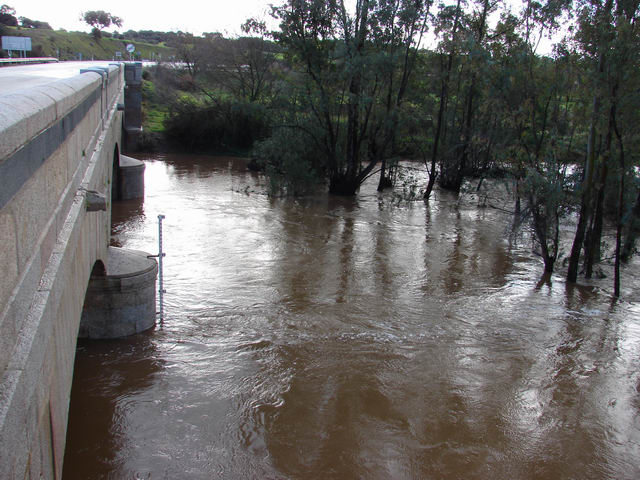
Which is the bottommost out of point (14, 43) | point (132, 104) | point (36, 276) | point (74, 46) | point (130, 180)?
point (130, 180)

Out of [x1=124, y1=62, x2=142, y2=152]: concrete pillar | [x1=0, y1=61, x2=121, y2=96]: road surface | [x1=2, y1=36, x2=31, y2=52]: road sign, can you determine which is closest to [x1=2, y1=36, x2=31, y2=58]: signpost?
[x1=2, y1=36, x2=31, y2=52]: road sign

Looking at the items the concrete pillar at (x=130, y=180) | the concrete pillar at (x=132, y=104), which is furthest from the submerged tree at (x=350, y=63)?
the concrete pillar at (x=132, y=104)

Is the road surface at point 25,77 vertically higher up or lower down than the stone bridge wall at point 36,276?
higher up

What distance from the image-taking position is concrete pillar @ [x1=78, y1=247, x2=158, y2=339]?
9.94m

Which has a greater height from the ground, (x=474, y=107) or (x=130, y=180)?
(x=474, y=107)

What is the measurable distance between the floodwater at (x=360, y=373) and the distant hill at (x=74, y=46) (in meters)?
39.0

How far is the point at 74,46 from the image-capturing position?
2635 inches

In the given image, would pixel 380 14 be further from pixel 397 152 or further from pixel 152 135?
pixel 152 135

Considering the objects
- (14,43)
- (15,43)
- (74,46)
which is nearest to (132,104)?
(15,43)

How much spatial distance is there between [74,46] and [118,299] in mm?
66012

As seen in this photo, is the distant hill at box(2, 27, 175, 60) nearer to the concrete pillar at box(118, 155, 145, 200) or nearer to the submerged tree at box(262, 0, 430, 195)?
the concrete pillar at box(118, 155, 145, 200)

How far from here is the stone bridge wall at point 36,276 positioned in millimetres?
2160

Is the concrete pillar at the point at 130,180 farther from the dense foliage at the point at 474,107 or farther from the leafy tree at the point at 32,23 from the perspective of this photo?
the leafy tree at the point at 32,23

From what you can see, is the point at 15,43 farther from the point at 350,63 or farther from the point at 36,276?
the point at 36,276
